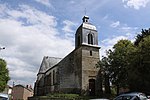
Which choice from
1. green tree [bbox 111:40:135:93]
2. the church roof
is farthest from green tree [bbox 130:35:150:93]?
the church roof

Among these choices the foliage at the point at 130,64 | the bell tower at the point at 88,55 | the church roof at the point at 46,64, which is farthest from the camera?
the church roof at the point at 46,64

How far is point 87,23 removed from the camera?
46938 mm

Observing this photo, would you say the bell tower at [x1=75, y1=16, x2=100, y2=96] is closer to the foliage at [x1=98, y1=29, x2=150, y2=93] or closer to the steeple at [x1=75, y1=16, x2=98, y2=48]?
the steeple at [x1=75, y1=16, x2=98, y2=48]

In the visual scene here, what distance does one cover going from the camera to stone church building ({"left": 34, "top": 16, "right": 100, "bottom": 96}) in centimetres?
4369

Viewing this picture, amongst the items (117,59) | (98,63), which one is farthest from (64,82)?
(117,59)

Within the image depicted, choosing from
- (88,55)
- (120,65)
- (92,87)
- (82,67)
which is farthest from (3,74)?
(120,65)

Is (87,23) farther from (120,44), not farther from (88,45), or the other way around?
(120,44)

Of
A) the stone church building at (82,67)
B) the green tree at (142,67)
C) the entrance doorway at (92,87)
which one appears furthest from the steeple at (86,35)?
the green tree at (142,67)

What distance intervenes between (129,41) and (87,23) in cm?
918

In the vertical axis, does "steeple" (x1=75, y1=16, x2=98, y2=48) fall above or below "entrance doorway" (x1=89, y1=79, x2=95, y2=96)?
above

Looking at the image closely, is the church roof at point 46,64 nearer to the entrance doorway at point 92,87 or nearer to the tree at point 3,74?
the tree at point 3,74

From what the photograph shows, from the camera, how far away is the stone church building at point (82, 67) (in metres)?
43.7

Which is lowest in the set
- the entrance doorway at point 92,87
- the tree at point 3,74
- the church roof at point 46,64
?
the entrance doorway at point 92,87

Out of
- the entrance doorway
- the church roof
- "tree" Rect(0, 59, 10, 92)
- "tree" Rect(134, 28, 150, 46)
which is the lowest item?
the entrance doorway
